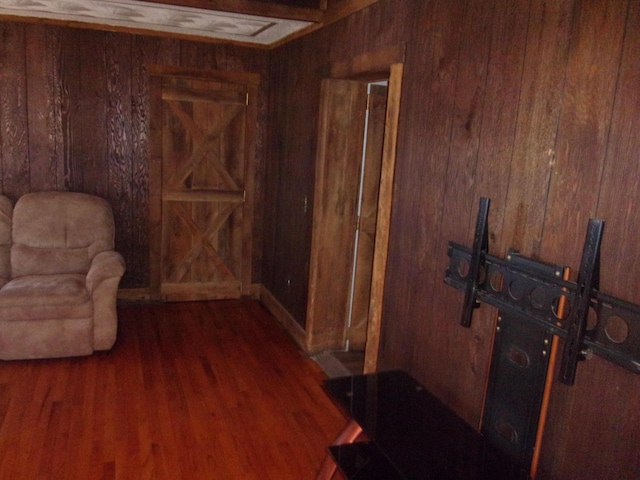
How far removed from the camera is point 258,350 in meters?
4.00

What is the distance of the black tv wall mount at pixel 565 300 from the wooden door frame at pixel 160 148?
317cm

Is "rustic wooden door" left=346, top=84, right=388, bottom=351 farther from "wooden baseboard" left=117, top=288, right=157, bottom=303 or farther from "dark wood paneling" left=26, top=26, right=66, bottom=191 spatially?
"dark wood paneling" left=26, top=26, right=66, bottom=191

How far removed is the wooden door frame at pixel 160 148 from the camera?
4.57 m

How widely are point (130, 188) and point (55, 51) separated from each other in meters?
1.20

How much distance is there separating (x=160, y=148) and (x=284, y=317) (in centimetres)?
179

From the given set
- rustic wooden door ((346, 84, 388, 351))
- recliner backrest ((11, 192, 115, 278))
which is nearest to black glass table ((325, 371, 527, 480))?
rustic wooden door ((346, 84, 388, 351))

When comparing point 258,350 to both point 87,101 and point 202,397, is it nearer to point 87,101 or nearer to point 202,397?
point 202,397

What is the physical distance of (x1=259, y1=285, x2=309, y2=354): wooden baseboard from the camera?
13.4 ft

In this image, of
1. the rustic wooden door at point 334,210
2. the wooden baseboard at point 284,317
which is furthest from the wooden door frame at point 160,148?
the rustic wooden door at point 334,210

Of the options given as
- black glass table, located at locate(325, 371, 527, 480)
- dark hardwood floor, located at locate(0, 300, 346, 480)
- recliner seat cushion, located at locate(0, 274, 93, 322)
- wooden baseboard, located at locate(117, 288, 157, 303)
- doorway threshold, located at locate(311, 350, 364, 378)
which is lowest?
dark hardwood floor, located at locate(0, 300, 346, 480)

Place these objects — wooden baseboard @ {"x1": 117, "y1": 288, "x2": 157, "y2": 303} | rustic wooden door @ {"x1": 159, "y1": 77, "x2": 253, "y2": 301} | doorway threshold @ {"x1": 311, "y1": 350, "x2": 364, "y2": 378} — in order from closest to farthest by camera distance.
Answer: doorway threshold @ {"x1": 311, "y1": 350, "x2": 364, "y2": 378} → rustic wooden door @ {"x1": 159, "y1": 77, "x2": 253, "y2": 301} → wooden baseboard @ {"x1": 117, "y1": 288, "x2": 157, "y2": 303}

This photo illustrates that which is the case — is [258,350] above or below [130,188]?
below

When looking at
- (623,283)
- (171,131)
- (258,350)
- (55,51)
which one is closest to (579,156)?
(623,283)

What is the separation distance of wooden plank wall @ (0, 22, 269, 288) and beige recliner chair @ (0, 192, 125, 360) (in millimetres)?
335
